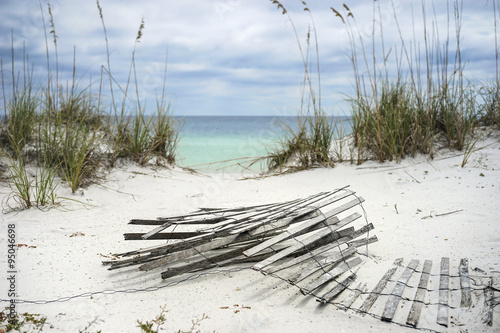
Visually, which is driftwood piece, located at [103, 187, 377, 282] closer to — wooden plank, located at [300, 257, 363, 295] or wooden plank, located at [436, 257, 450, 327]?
wooden plank, located at [300, 257, 363, 295]

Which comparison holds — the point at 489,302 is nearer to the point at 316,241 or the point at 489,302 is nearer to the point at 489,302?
the point at 489,302

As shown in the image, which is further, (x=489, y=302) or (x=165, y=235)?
(x=165, y=235)

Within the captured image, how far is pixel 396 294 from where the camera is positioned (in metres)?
2.54

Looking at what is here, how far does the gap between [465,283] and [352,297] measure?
2.53 ft

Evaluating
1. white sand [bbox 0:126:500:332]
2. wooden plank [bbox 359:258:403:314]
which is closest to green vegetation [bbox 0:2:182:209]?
white sand [bbox 0:126:500:332]

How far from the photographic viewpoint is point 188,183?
5867 millimetres

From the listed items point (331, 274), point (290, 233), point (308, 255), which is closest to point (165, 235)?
point (290, 233)

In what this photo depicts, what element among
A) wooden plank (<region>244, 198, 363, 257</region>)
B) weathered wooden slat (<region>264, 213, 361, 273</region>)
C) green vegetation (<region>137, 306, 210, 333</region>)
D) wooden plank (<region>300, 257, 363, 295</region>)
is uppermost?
wooden plank (<region>244, 198, 363, 257</region>)

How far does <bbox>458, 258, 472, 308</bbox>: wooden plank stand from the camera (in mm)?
2496

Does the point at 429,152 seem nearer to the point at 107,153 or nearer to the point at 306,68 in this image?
the point at 306,68

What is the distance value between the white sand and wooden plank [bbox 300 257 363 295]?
0.27 feet

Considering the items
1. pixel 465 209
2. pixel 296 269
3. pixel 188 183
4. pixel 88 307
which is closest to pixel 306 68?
pixel 188 183

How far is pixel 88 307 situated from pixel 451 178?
14.3 ft

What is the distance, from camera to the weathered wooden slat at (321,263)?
2658 mm
